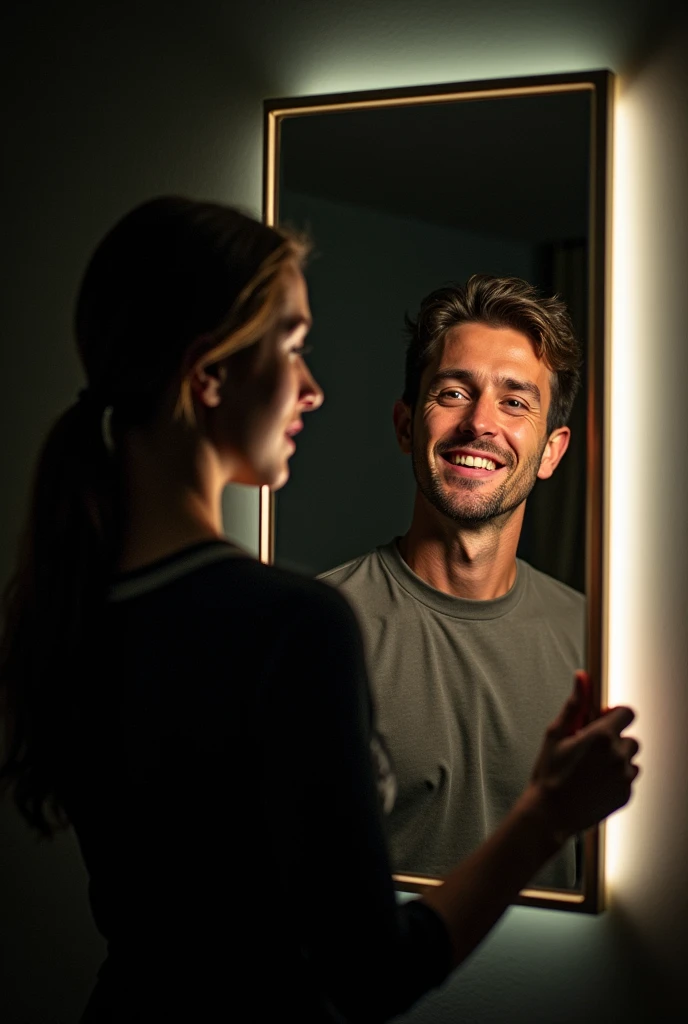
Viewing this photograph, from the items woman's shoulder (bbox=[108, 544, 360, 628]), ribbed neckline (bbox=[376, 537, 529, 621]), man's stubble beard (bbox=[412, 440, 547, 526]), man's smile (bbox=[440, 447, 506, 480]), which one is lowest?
ribbed neckline (bbox=[376, 537, 529, 621])

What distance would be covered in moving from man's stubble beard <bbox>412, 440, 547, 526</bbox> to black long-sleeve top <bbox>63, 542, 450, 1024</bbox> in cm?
55

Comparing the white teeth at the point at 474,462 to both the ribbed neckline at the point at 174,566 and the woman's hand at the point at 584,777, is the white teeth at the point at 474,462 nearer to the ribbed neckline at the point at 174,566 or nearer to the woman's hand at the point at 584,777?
the woman's hand at the point at 584,777

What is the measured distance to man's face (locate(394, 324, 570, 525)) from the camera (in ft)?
4.37

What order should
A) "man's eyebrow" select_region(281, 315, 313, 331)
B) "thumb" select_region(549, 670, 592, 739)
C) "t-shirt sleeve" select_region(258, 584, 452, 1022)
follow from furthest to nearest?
1. "thumb" select_region(549, 670, 592, 739)
2. "man's eyebrow" select_region(281, 315, 313, 331)
3. "t-shirt sleeve" select_region(258, 584, 452, 1022)

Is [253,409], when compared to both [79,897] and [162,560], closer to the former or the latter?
[162,560]

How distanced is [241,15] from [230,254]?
829 mm

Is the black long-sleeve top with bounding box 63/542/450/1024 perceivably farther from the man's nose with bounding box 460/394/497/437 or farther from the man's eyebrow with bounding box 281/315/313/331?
the man's nose with bounding box 460/394/497/437

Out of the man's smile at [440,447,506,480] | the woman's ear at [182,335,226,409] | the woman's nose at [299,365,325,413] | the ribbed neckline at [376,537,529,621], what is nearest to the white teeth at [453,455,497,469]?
the man's smile at [440,447,506,480]

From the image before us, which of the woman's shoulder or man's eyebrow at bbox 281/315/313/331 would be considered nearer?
the woman's shoulder

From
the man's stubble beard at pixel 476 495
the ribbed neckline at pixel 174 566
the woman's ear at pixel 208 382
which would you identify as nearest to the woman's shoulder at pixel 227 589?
the ribbed neckline at pixel 174 566

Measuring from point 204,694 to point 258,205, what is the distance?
0.90 m

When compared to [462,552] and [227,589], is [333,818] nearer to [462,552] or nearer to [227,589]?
[227,589]

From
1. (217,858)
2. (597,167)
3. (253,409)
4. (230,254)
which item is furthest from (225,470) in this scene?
(597,167)

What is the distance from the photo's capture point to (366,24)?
147 centimetres
